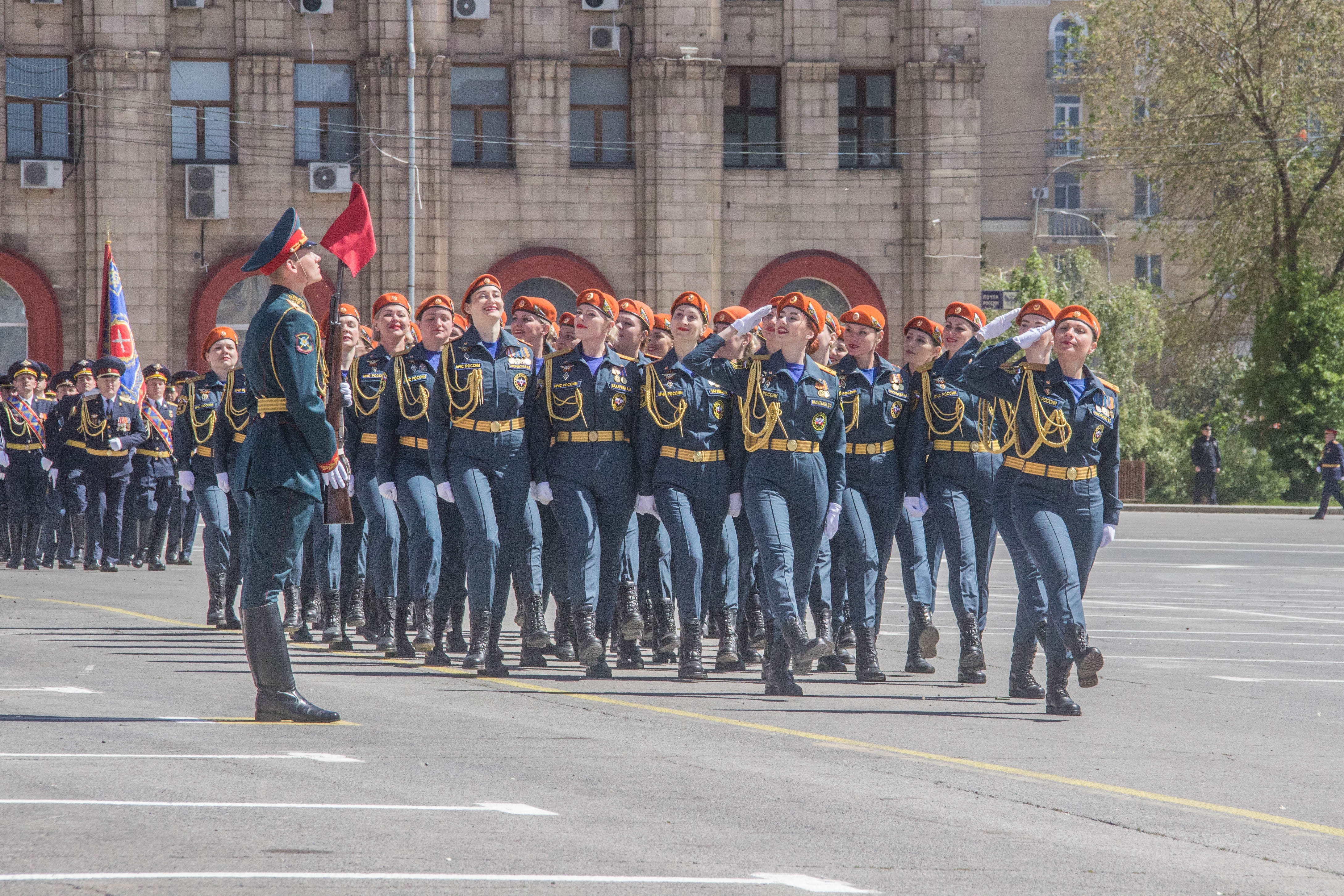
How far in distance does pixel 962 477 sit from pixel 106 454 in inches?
497

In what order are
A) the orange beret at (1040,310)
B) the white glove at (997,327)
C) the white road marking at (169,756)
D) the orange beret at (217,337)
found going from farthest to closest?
the orange beret at (217,337) < the white glove at (997,327) < the orange beret at (1040,310) < the white road marking at (169,756)

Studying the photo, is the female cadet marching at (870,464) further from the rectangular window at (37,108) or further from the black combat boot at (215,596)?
the rectangular window at (37,108)

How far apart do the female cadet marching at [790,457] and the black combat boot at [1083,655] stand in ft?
4.02

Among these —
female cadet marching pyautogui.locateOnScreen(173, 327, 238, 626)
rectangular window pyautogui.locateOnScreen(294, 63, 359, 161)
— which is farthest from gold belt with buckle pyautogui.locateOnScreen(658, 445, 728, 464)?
rectangular window pyautogui.locateOnScreen(294, 63, 359, 161)

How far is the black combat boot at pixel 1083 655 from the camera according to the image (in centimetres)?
958

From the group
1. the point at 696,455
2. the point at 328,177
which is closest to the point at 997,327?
the point at 696,455

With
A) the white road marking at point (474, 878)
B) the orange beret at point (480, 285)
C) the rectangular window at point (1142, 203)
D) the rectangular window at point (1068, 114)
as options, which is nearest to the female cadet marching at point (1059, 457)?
the orange beret at point (480, 285)

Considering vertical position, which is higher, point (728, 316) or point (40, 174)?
point (40, 174)

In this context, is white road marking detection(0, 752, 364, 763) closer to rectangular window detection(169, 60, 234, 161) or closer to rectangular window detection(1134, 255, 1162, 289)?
rectangular window detection(169, 60, 234, 161)

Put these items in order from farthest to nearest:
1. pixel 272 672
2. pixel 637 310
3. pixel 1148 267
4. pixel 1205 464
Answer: pixel 1148 267 → pixel 1205 464 → pixel 637 310 → pixel 272 672

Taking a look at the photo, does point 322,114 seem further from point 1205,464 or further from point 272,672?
point 272,672

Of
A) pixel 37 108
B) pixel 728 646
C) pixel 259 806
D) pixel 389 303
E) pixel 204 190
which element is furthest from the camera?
pixel 37 108

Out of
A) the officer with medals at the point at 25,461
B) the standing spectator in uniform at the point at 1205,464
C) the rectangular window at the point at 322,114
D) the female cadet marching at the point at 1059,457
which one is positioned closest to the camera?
the female cadet marching at the point at 1059,457

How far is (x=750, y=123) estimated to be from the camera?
1425 inches
